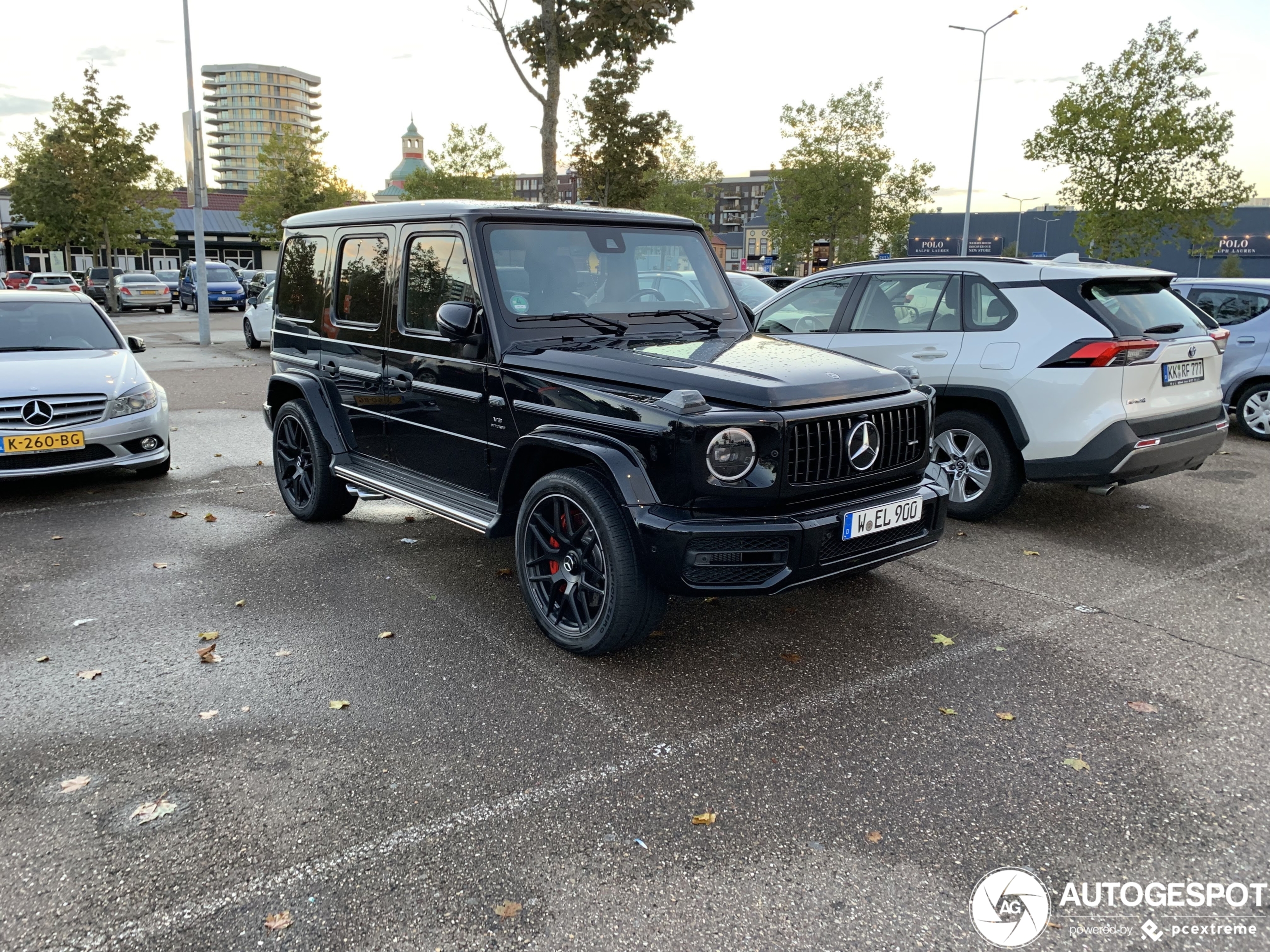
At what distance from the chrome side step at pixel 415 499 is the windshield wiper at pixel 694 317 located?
139 cm

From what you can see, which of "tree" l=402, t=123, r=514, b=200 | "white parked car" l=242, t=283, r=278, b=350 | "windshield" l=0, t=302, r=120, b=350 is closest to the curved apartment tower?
"tree" l=402, t=123, r=514, b=200

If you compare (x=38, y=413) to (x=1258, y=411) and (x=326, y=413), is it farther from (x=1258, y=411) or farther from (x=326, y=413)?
(x=1258, y=411)

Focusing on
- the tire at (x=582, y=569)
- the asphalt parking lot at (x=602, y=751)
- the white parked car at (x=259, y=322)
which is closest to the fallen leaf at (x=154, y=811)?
the asphalt parking lot at (x=602, y=751)

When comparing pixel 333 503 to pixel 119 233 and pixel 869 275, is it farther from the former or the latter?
pixel 119 233

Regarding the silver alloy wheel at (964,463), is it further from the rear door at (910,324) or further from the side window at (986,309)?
the side window at (986,309)

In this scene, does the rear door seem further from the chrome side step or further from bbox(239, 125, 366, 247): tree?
bbox(239, 125, 366, 247): tree

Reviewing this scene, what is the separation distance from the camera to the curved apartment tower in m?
183

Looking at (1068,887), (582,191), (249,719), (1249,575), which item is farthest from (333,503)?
(582,191)

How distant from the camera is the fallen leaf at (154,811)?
2.97 meters

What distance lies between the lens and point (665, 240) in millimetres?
5117

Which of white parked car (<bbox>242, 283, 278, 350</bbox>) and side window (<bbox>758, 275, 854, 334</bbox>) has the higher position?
side window (<bbox>758, 275, 854, 334</bbox>)

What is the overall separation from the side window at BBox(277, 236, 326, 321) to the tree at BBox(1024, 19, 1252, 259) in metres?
23.5

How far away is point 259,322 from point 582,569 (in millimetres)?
17775

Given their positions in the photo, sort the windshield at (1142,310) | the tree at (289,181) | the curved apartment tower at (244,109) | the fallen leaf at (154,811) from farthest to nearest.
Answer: the curved apartment tower at (244,109) < the tree at (289,181) < the windshield at (1142,310) < the fallen leaf at (154,811)
